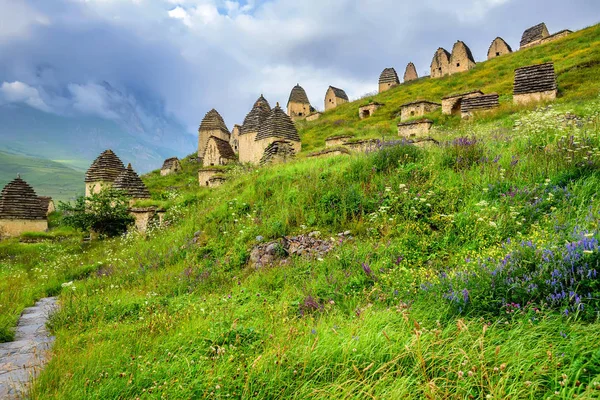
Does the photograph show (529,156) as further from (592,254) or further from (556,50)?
(556,50)

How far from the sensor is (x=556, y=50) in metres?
36.2

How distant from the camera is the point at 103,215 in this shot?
14.5 metres

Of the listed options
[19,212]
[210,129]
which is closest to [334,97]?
[210,129]

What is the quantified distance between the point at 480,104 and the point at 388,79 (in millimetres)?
44366

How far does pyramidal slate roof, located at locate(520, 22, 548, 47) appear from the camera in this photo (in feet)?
161

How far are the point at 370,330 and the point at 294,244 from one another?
11.5 feet

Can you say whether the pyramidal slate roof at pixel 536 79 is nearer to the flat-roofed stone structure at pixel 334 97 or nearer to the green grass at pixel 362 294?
the green grass at pixel 362 294

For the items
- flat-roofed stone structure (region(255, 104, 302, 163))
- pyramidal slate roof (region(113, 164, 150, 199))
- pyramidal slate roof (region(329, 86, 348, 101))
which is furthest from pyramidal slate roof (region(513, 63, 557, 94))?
pyramidal slate roof (region(329, 86, 348, 101))

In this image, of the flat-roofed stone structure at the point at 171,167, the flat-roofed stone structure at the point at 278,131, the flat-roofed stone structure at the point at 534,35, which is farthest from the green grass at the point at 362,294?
the flat-roofed stone structure at the point at 534,35

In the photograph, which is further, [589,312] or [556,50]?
[556,50]

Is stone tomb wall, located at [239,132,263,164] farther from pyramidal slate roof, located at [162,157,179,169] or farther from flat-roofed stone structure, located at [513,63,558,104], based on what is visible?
flat-roofed stone structure, located at [513,63,558,104]

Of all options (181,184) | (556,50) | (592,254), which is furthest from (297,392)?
(556,50)

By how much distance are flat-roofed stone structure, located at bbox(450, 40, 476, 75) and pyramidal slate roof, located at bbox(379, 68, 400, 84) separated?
1074 centimetres

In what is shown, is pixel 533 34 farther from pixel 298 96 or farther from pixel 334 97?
pixel 298 96
